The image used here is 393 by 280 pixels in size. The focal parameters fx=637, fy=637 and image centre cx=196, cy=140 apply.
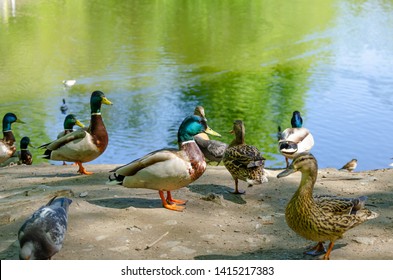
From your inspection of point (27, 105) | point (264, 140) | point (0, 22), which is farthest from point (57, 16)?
point (264, 140)

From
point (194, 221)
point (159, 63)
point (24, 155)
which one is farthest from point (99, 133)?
point (159, 63)

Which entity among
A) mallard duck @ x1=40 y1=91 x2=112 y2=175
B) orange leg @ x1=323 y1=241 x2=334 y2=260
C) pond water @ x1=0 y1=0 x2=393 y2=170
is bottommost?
pond water @ x1=0 y1=0 x2=393 y2=170

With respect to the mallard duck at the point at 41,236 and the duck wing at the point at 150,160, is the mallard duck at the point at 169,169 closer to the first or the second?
the duck wing at the point at 150,160

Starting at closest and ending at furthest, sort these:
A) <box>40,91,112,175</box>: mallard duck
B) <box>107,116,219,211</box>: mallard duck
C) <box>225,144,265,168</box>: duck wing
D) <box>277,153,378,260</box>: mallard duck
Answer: <box>277,153,378,260</box>: mallard duck < <box>107,116,219,211</box>: mallard duck < <box>225,144,265,168</box>: duck wing < <box>40,91,112,175</box>: mallard duck

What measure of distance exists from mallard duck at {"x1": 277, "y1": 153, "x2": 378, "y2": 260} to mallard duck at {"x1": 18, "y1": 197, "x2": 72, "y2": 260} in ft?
6.16

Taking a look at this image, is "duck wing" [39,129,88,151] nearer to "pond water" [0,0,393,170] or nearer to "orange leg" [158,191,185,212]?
"orange leg" [158,191,185,212]

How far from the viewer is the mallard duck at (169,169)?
6.36 meters

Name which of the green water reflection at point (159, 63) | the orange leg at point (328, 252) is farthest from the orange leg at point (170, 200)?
the green water reflection at point (159, 63)

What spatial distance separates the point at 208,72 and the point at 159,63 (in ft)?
6.99

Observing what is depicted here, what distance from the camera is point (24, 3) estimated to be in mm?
40406

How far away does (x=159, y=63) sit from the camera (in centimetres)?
2377

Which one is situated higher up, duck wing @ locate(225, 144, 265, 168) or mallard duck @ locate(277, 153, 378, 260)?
mallard duck @ locate(277, 153, 378, 260)

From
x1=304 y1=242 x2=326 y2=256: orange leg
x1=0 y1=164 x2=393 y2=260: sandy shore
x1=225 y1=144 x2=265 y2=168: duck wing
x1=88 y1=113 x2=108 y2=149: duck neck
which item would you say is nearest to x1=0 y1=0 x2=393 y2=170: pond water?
x1=88 y1=113 x2=108 y2=149: duck neck

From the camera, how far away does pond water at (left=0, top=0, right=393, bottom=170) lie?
16.0 m
